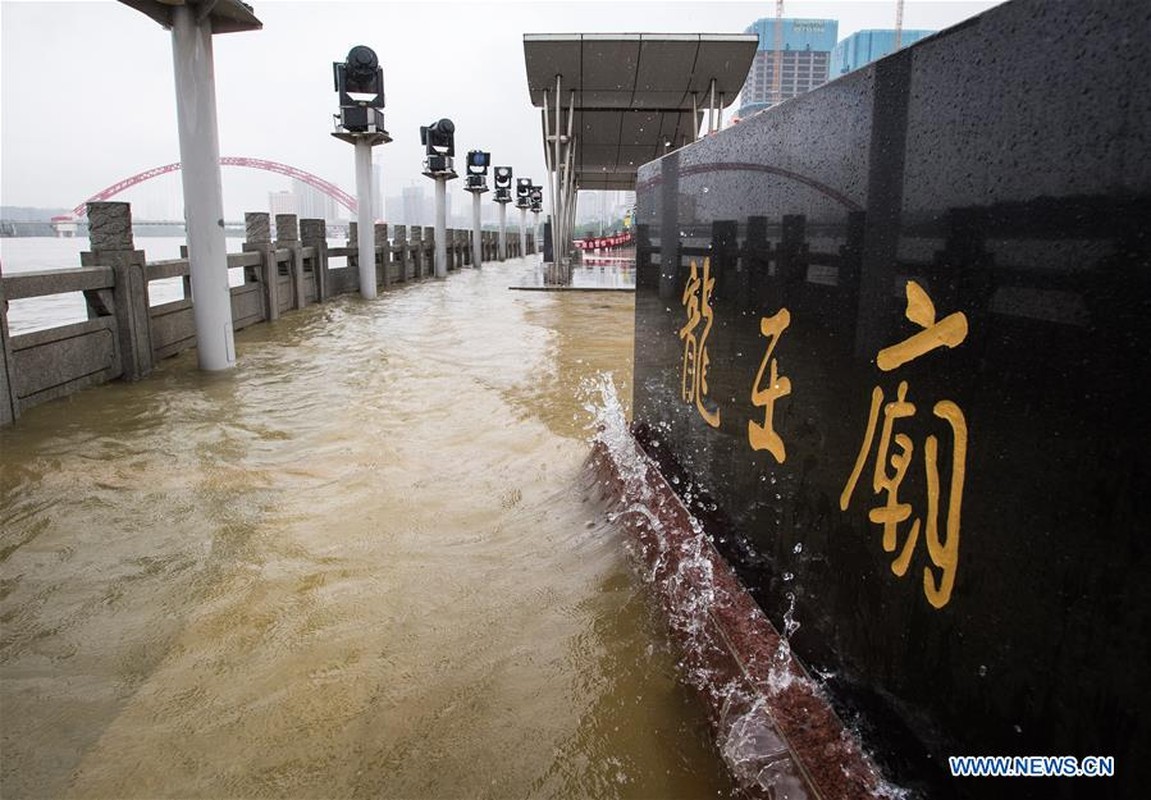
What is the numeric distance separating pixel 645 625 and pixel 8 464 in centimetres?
396

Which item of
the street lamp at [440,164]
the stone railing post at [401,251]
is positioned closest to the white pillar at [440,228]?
the street lamp at [440,164]

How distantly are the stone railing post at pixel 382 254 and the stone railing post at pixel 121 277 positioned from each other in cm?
1086

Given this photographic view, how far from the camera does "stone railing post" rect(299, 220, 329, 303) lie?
13.2 meters

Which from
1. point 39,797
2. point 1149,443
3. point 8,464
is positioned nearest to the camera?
point 1149,443

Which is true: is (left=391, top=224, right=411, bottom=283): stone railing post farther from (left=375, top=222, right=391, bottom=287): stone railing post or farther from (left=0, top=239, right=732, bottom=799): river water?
(left=0, top=239, right=732, bottom=799): river water

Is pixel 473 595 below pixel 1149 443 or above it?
below

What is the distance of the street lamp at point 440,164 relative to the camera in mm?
22266

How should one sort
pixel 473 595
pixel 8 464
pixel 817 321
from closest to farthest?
pixel 817 321 < pixel 473 595 < pixel 8 464

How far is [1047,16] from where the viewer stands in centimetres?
107

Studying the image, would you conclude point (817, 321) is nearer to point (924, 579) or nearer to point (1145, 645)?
point (924, 579)

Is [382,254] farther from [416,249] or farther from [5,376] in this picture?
[5,376]

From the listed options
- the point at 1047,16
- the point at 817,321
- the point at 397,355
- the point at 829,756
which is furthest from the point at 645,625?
the point at 397,355

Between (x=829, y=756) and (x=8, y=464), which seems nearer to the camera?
(x=829, y=756)

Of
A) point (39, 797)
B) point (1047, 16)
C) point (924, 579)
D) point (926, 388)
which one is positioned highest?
point (1047, 16)
